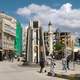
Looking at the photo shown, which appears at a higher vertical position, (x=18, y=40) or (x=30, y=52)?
Answer: (x=18, y=40)

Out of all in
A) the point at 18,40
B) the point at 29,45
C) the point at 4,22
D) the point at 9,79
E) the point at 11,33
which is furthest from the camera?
the point at 18,40

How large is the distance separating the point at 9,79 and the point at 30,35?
3347cm

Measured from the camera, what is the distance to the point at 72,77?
27.7m

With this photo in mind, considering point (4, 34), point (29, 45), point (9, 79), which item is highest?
point (4, 34)

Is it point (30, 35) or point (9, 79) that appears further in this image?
point (30, 35)

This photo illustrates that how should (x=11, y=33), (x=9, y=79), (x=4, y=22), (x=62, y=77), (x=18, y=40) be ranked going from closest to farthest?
1. (x=9, y=79)
2. (x=62, y=77)
3. (x=4, y=22)
4. (x=11, y=33)
5. (x=18, y=40)

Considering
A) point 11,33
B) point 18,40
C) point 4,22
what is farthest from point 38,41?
point 18,40

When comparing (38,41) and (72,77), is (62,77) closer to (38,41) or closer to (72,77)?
(72,77)

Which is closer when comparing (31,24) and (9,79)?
(9,79)

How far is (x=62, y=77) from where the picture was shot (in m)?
29.0

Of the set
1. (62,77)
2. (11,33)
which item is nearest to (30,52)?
A: (62,77)

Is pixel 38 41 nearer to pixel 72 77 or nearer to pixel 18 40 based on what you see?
pixel 72 77

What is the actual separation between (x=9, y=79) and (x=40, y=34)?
33837mm

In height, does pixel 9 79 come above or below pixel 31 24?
below
